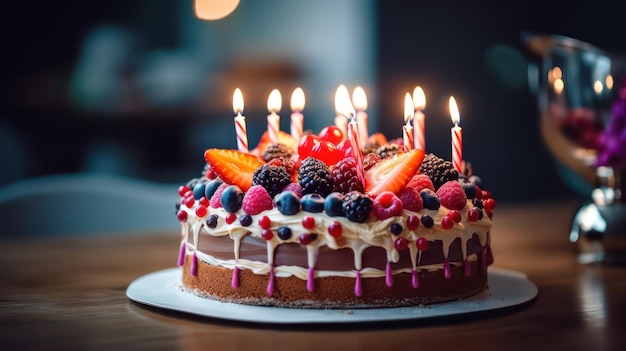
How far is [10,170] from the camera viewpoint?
5.78 m

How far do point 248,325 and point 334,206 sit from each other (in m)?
0.36

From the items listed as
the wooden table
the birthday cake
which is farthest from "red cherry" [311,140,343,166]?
the wooden table

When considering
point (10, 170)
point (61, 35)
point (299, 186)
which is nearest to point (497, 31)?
point (61, 35)

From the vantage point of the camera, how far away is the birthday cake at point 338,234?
1.97 meters

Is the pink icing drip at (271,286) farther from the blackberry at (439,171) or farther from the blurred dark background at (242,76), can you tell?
the blurred dark background at (242,76)

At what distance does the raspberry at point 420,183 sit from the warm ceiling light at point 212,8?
4.93 metres

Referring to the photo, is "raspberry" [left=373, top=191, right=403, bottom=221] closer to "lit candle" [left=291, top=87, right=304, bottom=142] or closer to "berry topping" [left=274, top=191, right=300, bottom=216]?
"berry topping" [left=274, top=191, right=300, bottom=216]

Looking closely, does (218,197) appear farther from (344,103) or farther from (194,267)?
(344,103)

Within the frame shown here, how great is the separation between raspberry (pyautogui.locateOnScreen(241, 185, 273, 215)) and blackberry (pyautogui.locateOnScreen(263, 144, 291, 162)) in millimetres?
327

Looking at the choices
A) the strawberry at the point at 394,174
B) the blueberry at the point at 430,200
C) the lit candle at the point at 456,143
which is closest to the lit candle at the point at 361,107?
the lit candle at the point at 456,143

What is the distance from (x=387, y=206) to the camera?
1968mm

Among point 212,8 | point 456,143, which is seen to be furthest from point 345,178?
point 212,8

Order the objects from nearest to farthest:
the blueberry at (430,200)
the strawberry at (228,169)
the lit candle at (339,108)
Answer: the blueberry at (430,200)
the strawberry at (228,169)
the lit candle at (339,108)

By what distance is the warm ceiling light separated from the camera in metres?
6.73
